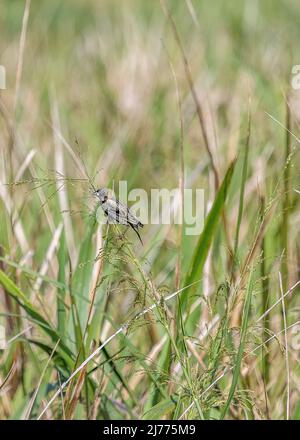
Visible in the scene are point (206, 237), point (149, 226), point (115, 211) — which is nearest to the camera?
point (115, 211)

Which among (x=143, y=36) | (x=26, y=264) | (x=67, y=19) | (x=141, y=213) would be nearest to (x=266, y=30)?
(x=143, y=36)

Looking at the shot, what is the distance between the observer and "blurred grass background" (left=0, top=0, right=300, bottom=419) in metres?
1.15

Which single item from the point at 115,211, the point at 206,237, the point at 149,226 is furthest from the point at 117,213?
the point at 149,226

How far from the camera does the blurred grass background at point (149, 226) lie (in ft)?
3.77

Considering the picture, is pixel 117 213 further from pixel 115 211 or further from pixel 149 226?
pixel 149 226

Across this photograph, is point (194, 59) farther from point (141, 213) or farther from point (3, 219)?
point (3, 219)

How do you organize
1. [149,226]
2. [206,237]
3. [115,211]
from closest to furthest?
[115,211], [206,237], [149,226]

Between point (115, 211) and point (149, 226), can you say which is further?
point (149, 226)

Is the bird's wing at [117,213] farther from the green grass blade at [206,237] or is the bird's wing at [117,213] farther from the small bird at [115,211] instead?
the green grass blade at [206,237]

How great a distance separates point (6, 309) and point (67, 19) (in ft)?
11.0

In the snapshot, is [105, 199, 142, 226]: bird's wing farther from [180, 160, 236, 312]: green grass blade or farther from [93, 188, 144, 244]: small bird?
[180, 160, 236, 312]: green grass blade

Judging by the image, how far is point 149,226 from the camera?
74.0 inches

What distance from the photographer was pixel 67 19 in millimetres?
4613

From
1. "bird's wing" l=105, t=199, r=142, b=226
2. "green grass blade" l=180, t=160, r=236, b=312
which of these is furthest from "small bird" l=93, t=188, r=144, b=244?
"green grass blade" l=180, t=160, r=236, b=312
